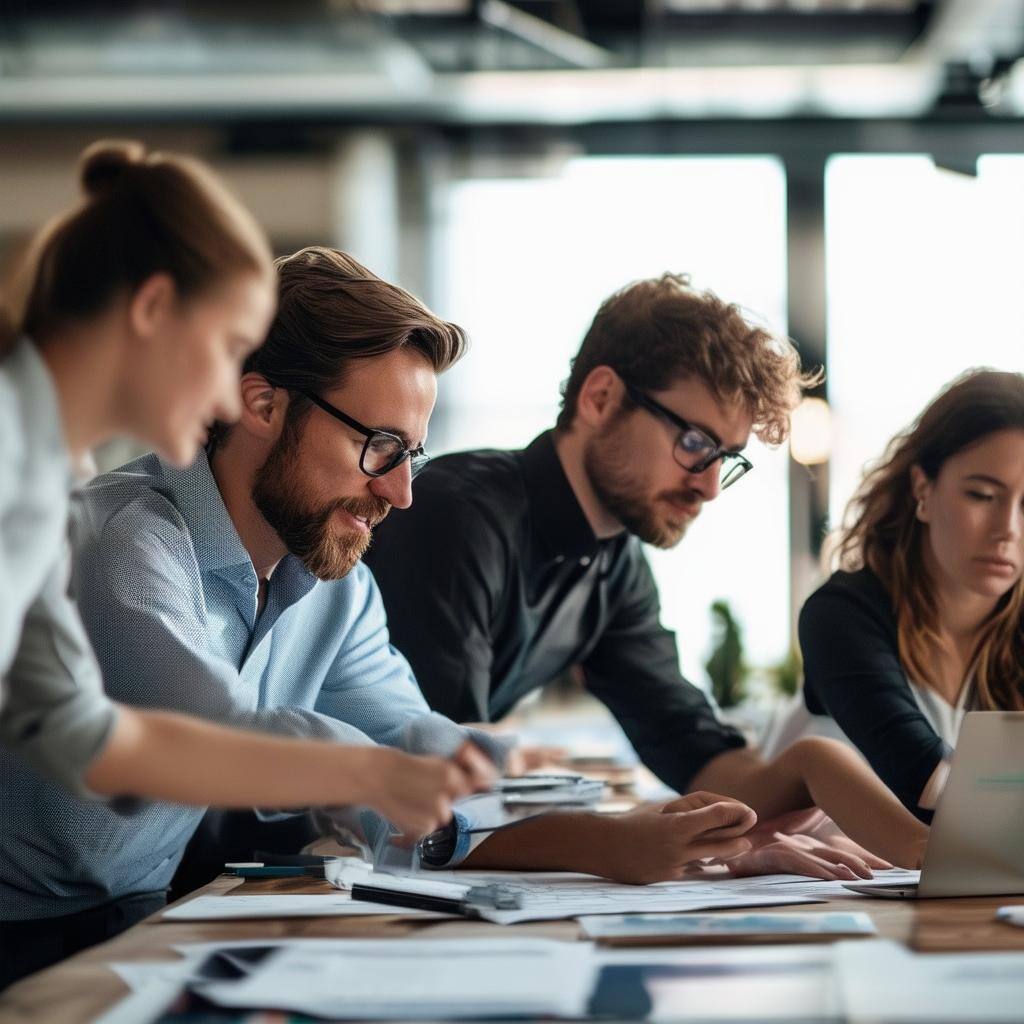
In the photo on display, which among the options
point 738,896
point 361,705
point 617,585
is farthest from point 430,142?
point 738,896

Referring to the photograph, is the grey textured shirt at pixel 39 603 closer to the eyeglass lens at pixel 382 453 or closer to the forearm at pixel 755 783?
the eyeglass lens at pixel 382 453

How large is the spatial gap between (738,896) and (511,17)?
11.6ft

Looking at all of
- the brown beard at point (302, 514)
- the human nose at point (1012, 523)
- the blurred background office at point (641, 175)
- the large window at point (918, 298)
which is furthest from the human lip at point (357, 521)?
the large window at point (918, 298)

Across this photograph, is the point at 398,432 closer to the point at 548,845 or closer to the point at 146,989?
the point at 548,845

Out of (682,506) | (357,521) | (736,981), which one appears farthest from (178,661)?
(682,506)

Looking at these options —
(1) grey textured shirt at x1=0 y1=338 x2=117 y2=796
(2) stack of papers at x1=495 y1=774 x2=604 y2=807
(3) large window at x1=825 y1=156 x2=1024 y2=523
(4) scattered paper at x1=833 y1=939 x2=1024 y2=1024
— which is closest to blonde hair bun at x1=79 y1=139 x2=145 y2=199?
(1) grey textured shirt at x1=0 y1=338 x2=117 y2=796

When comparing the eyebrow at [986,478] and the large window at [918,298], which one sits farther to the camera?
the large window at [918,298]

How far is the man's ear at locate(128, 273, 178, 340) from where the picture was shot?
1044 millimetres

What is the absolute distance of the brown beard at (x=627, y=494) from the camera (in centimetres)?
236

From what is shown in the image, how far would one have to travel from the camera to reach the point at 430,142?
6086 mm

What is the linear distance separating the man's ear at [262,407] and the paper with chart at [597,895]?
608 millimetres

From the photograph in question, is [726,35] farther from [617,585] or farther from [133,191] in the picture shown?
[133,191]

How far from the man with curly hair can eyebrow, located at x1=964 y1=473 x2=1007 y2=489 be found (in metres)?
0.37

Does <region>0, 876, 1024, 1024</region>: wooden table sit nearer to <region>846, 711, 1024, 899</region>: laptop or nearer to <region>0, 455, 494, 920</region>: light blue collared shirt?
<region>846, 711, 1024, 899</region>: laptop
